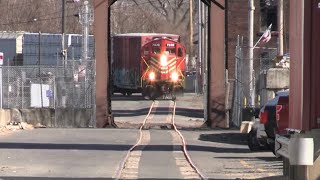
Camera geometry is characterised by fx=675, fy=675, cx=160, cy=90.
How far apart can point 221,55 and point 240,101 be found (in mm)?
2463

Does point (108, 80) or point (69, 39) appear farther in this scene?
point (69, 39)

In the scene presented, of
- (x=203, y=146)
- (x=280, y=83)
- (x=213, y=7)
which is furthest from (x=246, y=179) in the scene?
(x=213, y=7)

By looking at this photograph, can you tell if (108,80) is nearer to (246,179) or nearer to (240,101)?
(240,101)

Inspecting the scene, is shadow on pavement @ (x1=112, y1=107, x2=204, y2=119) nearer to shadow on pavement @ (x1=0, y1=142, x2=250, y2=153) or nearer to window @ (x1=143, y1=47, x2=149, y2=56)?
window @ (x1=143, y1=47, x2=149, y2=56)

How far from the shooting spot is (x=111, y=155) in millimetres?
17484

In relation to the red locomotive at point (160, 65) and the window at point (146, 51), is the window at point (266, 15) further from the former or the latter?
the window at point (146, 51)

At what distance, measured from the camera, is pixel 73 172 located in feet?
45.5

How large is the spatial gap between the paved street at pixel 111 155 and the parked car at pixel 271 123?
398mm

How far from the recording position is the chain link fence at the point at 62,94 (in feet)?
96.7

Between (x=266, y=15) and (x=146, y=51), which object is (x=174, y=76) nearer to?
(x=146, y=51)

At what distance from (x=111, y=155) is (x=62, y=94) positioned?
51.7 feet

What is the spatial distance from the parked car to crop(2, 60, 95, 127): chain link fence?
41.1 feet

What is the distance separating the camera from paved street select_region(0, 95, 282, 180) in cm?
1385

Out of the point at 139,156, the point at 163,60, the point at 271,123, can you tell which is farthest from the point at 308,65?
the point at 163,60
